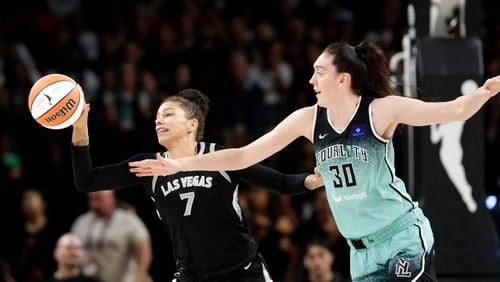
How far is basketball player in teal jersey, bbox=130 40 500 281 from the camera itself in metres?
5.04

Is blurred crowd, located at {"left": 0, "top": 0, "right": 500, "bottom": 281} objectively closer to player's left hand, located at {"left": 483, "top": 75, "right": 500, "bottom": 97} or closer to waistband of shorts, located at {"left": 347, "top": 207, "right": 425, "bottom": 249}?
waistband of shorts, located at {"left": 347, "top": 207, "right": 425, "bottom": 249}

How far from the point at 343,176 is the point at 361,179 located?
0.10m

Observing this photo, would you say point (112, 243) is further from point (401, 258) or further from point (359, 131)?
point (401, 258)

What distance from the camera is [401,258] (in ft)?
16.5

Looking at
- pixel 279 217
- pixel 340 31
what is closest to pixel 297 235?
pixel 279 217

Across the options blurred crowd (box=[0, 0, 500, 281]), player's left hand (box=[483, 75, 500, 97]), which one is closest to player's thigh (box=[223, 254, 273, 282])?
player's left hand (box=[483, 75, 500, 97])

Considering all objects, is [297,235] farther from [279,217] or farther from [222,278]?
[222,278]

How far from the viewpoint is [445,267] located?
24.7 ft

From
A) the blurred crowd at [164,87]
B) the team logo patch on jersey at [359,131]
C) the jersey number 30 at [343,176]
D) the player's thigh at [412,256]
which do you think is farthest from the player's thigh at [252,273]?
the blurred crowd at [164,87]

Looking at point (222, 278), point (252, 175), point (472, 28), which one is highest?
point (472, 28)

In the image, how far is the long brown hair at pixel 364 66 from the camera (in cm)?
537

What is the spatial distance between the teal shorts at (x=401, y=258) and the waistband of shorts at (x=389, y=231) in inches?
0.6

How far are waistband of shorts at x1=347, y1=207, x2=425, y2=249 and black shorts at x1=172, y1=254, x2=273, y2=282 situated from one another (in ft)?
2.72

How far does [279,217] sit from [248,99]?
196 cm
